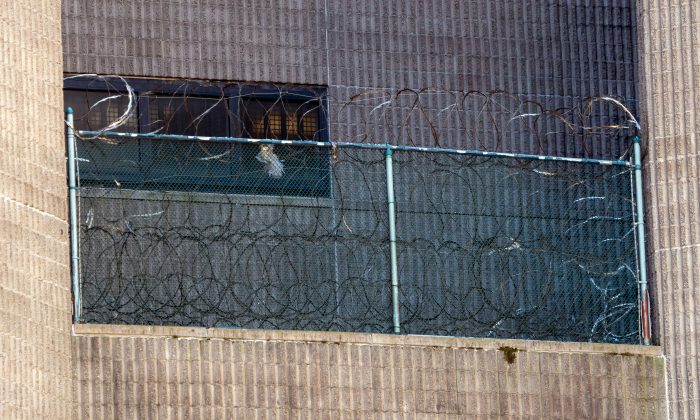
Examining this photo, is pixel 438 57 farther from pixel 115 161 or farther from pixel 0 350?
pixel 0 350

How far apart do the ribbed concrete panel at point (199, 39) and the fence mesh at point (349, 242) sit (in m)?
0.71

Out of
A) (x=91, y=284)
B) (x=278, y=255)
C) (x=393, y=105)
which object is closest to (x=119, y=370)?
(x=91, y=284)

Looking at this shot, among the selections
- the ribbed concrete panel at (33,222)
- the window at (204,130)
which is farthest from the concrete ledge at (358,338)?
the window at (204,130)

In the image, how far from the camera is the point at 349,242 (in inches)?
476

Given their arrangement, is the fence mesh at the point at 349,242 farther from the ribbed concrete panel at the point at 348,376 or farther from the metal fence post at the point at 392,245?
the ribbed concrete panel at the point at 348,376

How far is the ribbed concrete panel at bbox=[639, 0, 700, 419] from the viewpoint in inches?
446

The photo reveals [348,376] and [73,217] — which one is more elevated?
[73,217]

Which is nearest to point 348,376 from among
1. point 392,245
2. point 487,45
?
point 392,245

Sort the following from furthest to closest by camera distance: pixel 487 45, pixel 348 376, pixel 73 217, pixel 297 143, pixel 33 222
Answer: pixel 487 45 → pixel 297 143 → pixel 348 376 → pixel 73 217 → pixel 33 222

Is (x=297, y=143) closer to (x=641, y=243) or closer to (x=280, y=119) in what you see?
(x=641, y=243)

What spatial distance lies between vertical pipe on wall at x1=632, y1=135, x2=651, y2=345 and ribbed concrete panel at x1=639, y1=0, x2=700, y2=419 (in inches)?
2.6

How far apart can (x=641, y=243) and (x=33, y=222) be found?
13.2 ft

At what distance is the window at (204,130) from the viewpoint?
12891mm

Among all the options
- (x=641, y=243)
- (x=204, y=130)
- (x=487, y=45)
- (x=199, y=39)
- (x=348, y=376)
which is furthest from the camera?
(x=487, y=45)
